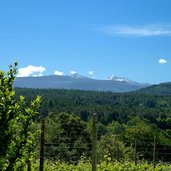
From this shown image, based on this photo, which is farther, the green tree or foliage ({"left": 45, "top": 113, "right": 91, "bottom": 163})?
foliage ({"left": 45, "top": 113, "right": 91, "bottom": 163})

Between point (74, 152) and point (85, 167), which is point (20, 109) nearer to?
point (85, 167)

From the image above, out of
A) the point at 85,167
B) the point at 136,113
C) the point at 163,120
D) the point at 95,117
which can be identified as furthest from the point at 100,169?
the point at 136,113

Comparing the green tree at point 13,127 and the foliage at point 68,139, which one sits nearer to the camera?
the green tree at point 13,127

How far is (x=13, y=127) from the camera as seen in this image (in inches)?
248

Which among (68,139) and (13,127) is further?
(68,139)

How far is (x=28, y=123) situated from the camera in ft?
21.2

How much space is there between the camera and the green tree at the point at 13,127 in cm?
616

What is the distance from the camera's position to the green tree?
6160 mm

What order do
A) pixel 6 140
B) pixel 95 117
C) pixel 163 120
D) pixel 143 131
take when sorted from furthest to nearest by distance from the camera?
pixel 163 120
pixel 143 131
pixel 95 117
pixel 6 140

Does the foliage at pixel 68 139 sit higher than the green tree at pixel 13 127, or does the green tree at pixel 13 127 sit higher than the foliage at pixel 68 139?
the green tree at pixel 13 127

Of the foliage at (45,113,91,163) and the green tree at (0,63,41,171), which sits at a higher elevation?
the green tree at (0,63,41,171)

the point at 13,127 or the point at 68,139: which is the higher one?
the point at 13,127

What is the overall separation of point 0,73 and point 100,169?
9189mm

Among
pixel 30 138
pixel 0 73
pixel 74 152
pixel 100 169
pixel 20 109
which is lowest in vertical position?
pixel 74 152
